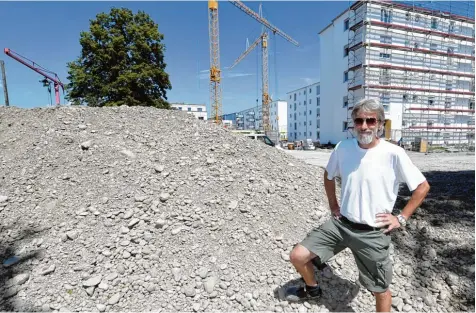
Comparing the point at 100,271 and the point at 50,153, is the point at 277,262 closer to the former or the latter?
the point at 100,271

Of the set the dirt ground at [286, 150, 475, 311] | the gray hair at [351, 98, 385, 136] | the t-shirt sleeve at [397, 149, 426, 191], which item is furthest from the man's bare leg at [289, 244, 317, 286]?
the dirt ground at [286, 150, 475, 311]

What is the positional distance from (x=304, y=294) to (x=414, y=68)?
34.1 metres

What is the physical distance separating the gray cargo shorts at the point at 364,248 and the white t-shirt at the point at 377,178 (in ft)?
0.42

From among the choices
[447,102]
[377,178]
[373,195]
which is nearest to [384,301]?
[373,195]

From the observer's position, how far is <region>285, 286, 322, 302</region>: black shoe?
239cm

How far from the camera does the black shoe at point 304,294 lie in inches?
94.0

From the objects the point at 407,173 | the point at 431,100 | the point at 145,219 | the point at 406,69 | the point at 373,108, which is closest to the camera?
the point at 407,173

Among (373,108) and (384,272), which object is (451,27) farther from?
(384,272)

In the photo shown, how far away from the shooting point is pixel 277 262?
2895mm

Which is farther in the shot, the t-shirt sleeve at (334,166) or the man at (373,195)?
the t-shirt sleeve at (334,166)

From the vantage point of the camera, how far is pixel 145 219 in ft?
10.5

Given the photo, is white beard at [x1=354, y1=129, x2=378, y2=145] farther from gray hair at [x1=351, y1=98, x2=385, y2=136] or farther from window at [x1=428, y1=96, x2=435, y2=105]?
window at [x1=428, y1=96, x2=435, y2=105]

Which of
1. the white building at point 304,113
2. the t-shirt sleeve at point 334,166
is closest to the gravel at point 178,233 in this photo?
the t-shirt sleeve at point 334,166

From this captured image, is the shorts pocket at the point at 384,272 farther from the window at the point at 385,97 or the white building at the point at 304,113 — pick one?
the white building at the point at 304,113
